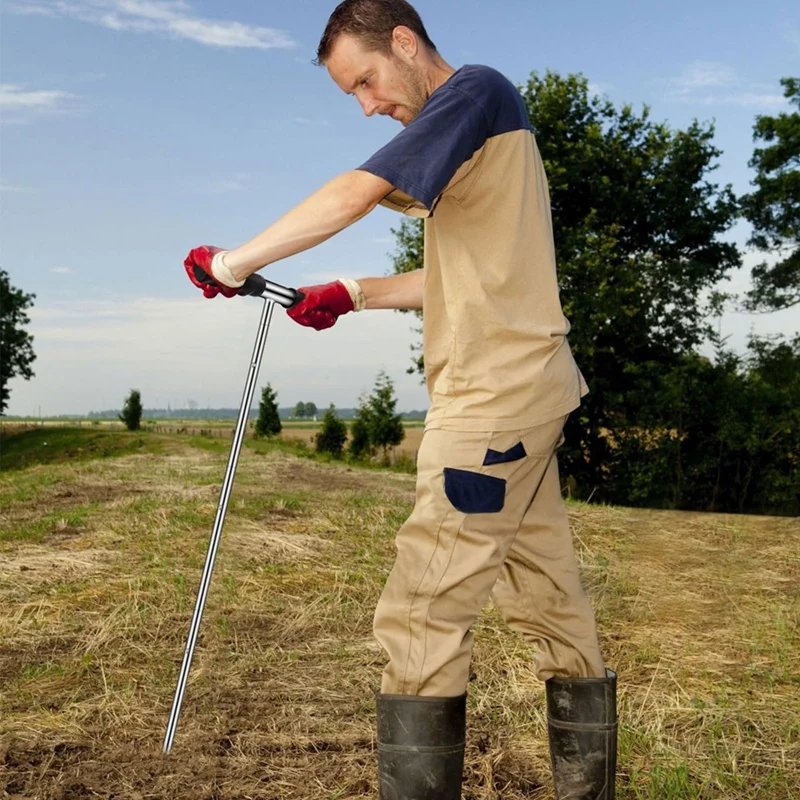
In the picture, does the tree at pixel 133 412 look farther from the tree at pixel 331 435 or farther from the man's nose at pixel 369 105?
the man's nose at pixel 369 105

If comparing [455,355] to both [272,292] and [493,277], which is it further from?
[272,292]

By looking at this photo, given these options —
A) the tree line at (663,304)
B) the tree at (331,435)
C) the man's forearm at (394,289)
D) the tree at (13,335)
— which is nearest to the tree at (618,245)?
the tree line at (663,304)

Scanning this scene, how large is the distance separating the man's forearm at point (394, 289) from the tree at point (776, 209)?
15611 millimetres

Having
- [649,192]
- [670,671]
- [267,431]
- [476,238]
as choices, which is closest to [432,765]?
[476,238]

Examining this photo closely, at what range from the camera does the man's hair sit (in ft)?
6.40

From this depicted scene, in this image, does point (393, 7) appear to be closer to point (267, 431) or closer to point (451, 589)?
point (451, 589)

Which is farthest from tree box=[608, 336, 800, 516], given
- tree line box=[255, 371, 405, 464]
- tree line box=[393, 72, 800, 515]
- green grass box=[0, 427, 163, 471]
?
green grass box=[0, 427, 163, 471]

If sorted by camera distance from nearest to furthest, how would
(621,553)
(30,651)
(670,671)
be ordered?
(670,671)
(30,651)
(621,553)

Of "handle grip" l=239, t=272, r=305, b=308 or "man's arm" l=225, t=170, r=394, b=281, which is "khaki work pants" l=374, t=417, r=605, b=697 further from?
"handle grip" l=239, t=272, r=305, b=308

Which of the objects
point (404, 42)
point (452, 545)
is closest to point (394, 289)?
point (404, 42)

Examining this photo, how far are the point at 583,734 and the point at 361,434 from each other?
16.9m

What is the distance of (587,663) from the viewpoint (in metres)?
2.23

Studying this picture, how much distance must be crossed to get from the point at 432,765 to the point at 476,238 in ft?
3.65

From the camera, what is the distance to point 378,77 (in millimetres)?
1990
